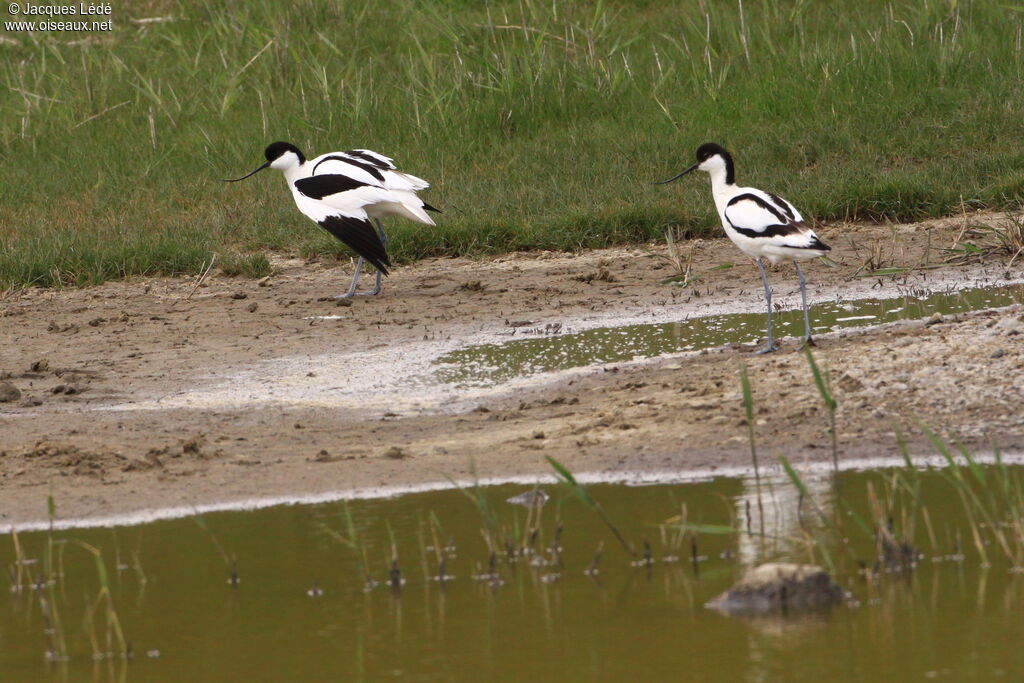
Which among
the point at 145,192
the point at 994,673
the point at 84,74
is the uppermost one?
the point at 84,74

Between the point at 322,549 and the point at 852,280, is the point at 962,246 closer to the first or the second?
the point at 852,280

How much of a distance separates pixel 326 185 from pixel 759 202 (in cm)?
342

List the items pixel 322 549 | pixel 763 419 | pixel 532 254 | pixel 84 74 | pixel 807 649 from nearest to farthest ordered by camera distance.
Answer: pixel 807 649
pixel 322 549
pixel 763 419
pixel 532 254
pixel 84 74

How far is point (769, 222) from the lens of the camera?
24.6ft

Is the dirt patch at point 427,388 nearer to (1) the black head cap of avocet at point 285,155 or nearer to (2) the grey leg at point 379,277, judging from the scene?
(2) the grey leg at point 379,277

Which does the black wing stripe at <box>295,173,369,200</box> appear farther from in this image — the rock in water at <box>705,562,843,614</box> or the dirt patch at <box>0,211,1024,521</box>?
the rock in water at <box>705,562,843,614</box>

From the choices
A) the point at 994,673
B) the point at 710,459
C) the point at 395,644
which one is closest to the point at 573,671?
the point at 395,644

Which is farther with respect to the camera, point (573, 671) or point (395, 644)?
point (395, 644)

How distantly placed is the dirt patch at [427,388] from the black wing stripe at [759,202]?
2.01 ft

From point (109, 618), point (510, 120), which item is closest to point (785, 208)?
point (109, 618)

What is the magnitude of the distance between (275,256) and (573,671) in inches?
308

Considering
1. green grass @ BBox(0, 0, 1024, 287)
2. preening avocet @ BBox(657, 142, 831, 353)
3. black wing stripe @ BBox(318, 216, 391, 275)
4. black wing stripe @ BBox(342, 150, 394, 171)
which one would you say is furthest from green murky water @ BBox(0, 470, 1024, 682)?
green grass @ BBox(0, 0, 1024, 287)

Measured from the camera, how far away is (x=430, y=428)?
663 centimetres

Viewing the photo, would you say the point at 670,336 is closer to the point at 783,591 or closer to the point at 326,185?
the point at 326,185
